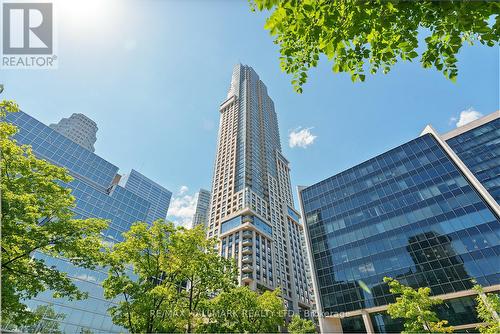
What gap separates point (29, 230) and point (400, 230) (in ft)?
136

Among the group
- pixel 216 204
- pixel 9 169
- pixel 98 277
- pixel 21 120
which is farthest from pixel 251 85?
pixel 9 169

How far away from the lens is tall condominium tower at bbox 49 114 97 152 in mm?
147625

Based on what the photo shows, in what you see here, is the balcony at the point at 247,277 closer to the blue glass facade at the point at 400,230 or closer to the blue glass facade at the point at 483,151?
the blue glass facade at the point at 400,230

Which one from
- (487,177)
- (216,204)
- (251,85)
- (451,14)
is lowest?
(451,14)

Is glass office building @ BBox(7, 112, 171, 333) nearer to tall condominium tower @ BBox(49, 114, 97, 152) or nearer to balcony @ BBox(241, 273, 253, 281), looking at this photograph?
balcony @ BBox(241, 273, 253, 281)

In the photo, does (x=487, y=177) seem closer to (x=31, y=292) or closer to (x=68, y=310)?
(x=31, y=292)

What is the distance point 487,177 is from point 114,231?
7363 centimetres

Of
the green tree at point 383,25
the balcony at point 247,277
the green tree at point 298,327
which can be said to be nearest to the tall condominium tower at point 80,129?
the balcony at point 247,277

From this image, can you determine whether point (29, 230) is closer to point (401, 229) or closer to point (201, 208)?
point (401, 229)

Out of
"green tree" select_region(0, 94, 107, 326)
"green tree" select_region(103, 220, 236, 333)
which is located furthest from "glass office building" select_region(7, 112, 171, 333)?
"green tree" select_region(0, 94, 107, 326)

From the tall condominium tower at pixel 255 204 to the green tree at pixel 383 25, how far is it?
62502mm

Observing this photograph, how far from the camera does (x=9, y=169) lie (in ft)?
35.4

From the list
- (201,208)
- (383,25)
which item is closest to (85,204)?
(383,25)

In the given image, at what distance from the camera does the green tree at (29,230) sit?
32.0ft
